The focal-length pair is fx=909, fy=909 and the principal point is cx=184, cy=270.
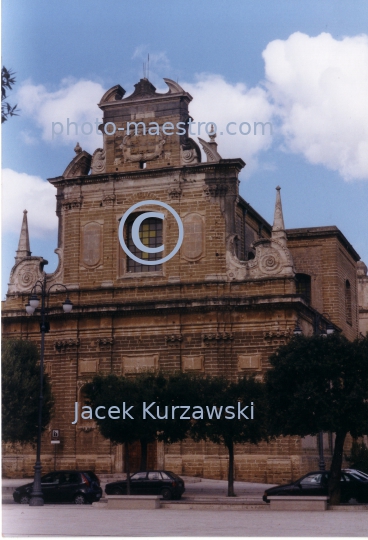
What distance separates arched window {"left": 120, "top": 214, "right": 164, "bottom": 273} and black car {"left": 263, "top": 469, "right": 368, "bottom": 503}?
11.3 m

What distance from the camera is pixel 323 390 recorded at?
25781 mm

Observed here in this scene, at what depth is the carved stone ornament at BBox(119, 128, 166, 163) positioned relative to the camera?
3697 centimetres

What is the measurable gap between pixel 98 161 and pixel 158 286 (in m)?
6.08

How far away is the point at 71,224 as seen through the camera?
1499 inches

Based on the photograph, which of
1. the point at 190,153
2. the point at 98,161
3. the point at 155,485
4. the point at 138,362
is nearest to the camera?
the point at 155,485

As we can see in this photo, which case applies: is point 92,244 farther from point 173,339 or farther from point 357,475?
point 357,475

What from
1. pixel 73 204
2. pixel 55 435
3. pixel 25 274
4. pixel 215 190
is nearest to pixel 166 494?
pixel 55 435

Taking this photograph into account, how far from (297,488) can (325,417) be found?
2.54m

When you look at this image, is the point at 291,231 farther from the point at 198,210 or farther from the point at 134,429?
the point at 134,429

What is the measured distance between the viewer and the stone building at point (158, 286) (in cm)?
3459

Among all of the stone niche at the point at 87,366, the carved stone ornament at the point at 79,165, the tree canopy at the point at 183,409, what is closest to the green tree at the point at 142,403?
the tree canopy at the point at 183,409

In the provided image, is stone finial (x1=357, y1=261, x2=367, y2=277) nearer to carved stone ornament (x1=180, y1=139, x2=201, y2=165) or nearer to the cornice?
the cornice

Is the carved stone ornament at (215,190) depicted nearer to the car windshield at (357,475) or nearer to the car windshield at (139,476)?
the car windshield at (139,476)

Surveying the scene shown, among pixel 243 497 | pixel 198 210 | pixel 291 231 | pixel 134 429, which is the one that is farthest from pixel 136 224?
pixel 291 231
